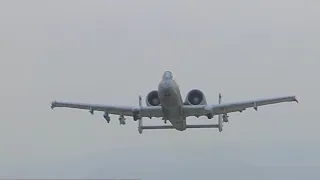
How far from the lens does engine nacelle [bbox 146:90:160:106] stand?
198 feet

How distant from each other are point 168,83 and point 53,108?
1142cm

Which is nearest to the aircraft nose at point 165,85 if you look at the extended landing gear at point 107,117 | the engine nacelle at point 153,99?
the engine nacelle at point 153,99

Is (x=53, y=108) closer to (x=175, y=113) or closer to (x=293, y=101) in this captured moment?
(x=175, y=113)

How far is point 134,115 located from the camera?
196ft

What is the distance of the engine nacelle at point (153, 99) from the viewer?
6038cm

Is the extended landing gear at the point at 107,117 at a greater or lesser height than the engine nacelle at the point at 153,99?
lesser

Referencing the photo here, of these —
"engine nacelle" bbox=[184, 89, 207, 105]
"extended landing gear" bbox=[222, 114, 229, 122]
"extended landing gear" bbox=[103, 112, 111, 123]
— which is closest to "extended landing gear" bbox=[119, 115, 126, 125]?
"extended landing gear" bbox=[103, 112, 111, 123]

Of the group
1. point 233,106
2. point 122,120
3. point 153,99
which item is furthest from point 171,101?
point 122,120

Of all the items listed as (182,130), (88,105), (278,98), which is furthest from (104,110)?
(278,98)

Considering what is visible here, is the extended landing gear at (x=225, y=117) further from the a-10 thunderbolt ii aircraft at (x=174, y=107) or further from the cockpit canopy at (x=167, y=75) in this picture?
the cockpit canopy at (x=167, y=75)

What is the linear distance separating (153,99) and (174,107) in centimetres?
418

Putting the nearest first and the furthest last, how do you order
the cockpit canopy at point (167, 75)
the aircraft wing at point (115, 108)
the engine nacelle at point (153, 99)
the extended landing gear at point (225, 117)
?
the cockpit canopy at point (167, 75)
the aircraft wing at point (115, 108)
the engine nacelle at point (153, 99)
the extended landing gear at point (225, 117)

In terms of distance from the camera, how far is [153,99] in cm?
6050

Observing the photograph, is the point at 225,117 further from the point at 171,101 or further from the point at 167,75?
the point at 167,75
